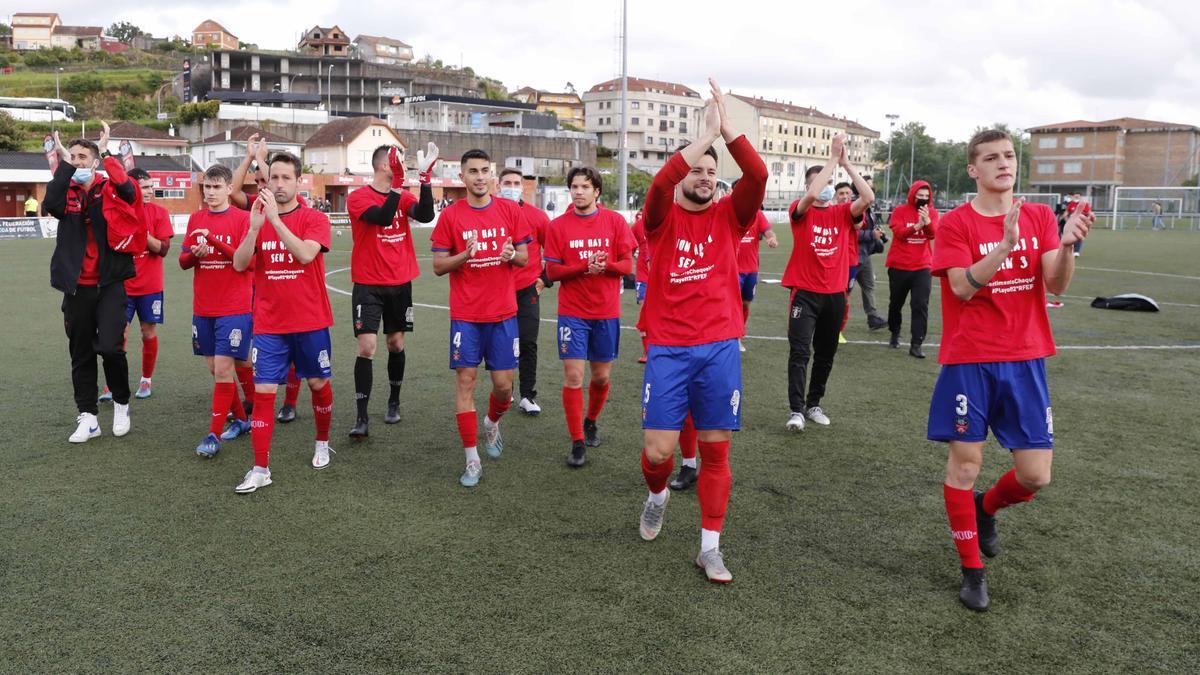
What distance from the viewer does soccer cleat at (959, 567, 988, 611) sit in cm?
423

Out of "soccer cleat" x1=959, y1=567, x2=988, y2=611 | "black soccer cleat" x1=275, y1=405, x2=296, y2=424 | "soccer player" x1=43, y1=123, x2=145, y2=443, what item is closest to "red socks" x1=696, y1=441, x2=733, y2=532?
"soccer cleat" x1=959, y1=567, x2=988, y2=611

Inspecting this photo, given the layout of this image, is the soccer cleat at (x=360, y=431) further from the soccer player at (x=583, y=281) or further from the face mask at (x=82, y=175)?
the face mask at (x=82, y=175)

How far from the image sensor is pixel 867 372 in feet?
33.6

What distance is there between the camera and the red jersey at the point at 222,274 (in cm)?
706

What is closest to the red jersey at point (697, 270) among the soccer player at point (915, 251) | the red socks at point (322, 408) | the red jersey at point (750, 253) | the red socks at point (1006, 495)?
the red socks at point (1006, 495)

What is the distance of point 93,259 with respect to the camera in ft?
23.2

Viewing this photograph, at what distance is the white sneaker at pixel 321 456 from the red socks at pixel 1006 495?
4570mm

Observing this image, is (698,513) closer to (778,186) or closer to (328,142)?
(328,142)

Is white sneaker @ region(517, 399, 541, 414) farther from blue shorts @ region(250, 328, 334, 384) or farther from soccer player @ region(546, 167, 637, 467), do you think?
blue shorts @ region(250, 328, 334, 384)

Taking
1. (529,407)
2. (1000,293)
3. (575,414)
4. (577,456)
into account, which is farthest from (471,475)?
(1000,293)

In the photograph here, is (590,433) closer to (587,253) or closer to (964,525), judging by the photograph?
(587,253)

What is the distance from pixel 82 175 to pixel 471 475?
12.6 feet

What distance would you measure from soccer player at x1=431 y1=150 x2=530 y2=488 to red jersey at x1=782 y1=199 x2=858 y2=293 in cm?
273

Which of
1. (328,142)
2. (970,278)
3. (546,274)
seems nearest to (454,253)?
(546,274)
